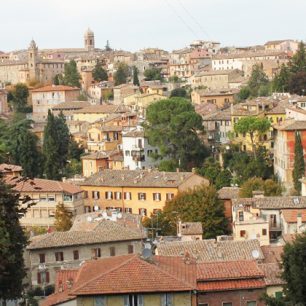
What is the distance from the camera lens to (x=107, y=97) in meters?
94.1

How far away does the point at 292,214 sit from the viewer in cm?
3581

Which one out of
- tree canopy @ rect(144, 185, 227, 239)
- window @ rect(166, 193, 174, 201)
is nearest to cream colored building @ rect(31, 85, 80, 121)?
window @ rect(166, 193, 174, 201)

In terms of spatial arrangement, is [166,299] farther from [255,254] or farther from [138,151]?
[138,151]

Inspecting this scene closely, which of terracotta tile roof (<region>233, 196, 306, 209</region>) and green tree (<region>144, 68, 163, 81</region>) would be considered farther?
green tree (<region>144, 68, 163, 81</region>)

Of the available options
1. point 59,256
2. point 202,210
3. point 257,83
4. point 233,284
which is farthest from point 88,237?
point 257,83

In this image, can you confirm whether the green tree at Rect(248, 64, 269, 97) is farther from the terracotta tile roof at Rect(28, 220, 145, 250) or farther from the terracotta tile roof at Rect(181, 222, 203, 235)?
the terracotta tile roof at Rect(28, 220, 145, 250)

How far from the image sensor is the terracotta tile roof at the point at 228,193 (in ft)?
142

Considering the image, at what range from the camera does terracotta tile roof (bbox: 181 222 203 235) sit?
3541 centimetres

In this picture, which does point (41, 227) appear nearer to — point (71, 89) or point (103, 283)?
point (103, 283)

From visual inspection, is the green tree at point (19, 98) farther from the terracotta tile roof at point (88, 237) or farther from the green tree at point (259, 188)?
the terracotta tile roof at point (88, 237)

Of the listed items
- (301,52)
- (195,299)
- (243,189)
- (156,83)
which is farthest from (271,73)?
(195,299)

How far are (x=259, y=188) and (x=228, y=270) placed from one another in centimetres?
1993

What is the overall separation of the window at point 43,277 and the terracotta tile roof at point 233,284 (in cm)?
1147

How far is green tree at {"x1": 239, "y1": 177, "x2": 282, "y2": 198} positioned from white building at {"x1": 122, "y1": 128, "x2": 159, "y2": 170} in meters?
12.5
